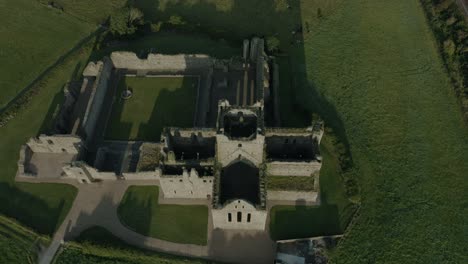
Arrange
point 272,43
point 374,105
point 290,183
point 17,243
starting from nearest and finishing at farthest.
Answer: point 17,243 → point 290,183 → point 374,105 → point 272,43

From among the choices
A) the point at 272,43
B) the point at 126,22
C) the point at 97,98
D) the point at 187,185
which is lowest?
the point at 187,185

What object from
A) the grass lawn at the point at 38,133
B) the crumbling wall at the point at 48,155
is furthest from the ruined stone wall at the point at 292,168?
the grass lawn at the point at 38,133

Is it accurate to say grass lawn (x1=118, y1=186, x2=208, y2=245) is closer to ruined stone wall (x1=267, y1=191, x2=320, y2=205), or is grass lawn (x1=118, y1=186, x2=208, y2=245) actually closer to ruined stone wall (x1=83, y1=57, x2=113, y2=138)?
ruined stone wall (x1=267, y1=191, x2=320, y2=205)

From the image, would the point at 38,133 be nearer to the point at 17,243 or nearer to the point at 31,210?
the point at 31,210

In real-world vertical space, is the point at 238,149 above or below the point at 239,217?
above

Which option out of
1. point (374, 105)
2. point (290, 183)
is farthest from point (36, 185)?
point (374, 105)

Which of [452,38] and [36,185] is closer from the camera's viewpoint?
[36,185]
